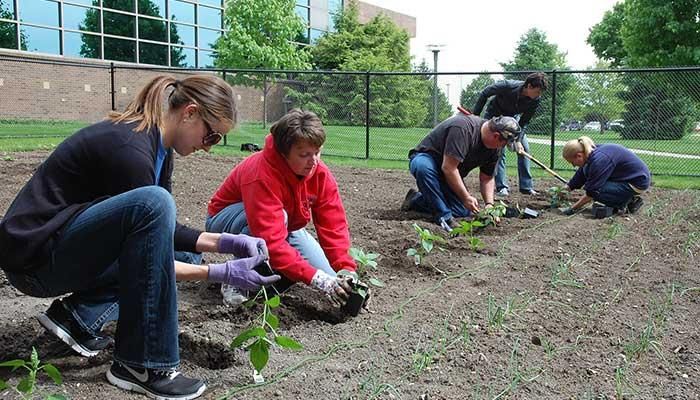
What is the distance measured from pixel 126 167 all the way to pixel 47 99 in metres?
18.8

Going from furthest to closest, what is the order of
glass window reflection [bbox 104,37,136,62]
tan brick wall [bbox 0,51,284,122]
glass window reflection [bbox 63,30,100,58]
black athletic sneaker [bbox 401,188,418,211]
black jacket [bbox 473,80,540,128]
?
glass window reflection [bbox 104,37,136,62] → glass window reflection [bbox 63,30,100,58] → tan brick wall [bbox 0,51,284,122] → black jacket [bbox 473,80,540,128] → black athletic sneaker [bbox 401,188,418,211]

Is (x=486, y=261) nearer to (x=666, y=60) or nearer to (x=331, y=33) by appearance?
(x=666, y=60)

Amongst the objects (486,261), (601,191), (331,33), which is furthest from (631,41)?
(486,261)

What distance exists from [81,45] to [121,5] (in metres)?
1.90

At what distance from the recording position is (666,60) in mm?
19938

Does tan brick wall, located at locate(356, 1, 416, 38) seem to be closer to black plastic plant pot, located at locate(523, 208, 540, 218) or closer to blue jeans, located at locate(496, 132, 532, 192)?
blue jeans, located at locate(496, 132, 532, 192)

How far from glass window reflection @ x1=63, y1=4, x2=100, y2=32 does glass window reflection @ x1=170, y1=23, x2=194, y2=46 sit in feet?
9.23

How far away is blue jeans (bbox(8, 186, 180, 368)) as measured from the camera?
2010 mm

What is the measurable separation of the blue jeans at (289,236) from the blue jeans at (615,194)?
142 inches

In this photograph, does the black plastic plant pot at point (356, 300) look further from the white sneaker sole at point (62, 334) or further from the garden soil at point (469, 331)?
the white sneaker sole at point (62, 334)

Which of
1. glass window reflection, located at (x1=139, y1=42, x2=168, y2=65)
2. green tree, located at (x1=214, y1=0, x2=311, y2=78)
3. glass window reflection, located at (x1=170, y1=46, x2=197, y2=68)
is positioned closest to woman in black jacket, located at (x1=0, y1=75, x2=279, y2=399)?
green tree, located at (x1=214, y1=0, x2=311, y2=78)

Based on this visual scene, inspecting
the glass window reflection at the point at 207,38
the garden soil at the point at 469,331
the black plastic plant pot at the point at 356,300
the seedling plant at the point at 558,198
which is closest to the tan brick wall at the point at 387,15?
the glass window reflection at the point at 207,38

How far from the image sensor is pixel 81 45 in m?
20.5

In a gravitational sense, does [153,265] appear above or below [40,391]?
above
